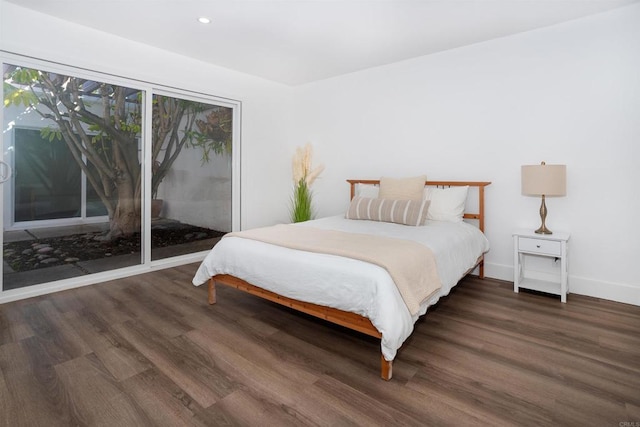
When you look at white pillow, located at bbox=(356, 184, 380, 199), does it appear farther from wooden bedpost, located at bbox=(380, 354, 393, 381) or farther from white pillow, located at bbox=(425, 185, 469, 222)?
wooden bedpost, located at bbox=(380, 354, 393, 381)

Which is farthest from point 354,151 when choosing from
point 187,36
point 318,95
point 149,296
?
point 149,296

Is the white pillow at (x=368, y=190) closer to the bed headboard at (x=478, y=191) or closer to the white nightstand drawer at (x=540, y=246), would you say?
the bed headboard at (x=478, y=191)

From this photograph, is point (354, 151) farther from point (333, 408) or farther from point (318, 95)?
point (333, 408)

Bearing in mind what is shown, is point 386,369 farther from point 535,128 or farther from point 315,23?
point 315,23

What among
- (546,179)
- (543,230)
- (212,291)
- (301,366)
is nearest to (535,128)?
(546,179)

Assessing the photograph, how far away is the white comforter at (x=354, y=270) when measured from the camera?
1857 mm

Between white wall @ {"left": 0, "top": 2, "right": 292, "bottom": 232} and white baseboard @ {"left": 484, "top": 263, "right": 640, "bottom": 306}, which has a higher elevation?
white wall @ {"left": 0, "top": 2, "right": 292, "bottom": 232}

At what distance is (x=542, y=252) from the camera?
3.02 m

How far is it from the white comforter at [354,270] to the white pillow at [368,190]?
766mm

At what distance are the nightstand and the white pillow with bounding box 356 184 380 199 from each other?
152 centimetres

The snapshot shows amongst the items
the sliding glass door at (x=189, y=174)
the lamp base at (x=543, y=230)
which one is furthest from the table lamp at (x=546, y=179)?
the sliding glass door at (x=189, y=174)

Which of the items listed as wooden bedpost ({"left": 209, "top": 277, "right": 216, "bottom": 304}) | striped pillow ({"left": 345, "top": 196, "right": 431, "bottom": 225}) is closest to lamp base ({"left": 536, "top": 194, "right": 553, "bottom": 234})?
striped pillow ({"left": 345, "top": 196, "right": 431, "bottom": 225})

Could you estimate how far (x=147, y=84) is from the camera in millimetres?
3727

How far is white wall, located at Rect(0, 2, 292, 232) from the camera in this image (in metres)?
2.92
